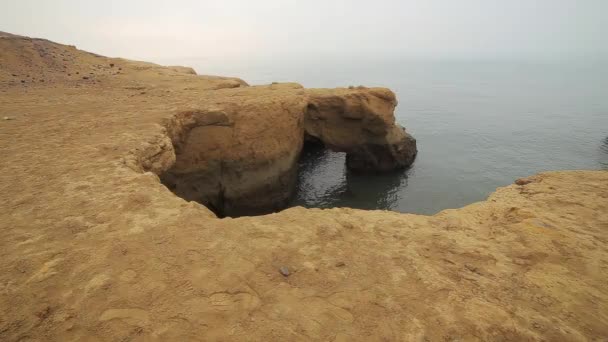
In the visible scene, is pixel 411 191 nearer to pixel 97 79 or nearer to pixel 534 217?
pixel 534 217

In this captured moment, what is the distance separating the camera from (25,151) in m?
7.18

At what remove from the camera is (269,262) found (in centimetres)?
433

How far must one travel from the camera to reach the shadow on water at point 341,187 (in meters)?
15.6

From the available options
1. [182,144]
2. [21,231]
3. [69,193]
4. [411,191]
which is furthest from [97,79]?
[411,191]

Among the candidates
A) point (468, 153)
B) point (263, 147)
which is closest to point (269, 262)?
point (263, 147)

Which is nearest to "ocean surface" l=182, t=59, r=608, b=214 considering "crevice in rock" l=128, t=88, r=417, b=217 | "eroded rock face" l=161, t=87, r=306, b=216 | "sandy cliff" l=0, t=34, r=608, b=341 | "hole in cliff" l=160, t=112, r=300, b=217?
"crevice in rock" l=128, t=88, r=417, b=217

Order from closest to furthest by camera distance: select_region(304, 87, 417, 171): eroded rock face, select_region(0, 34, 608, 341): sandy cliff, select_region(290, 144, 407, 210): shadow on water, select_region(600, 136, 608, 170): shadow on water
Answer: select_region(0, 34, 608, 341): sandy cliff
select_region(290, 144, 407, 210): shadow on water
select_region(304, 87, 417, 171): eroded rock face
select_region(600, 136, 608, 170): shadow on water

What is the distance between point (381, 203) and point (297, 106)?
5.76 m

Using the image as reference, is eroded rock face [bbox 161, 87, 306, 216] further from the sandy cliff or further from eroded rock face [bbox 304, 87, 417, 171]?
the sandy cliff

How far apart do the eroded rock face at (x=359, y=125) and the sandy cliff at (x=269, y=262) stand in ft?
30.8

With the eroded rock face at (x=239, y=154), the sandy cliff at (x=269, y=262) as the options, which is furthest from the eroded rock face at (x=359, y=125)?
the sandy cliff at (x=269, y=262)

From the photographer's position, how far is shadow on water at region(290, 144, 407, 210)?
51.1 feet

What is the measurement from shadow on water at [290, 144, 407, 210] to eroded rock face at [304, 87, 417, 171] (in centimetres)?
81

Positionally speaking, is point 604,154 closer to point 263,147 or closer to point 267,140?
point 267,140
